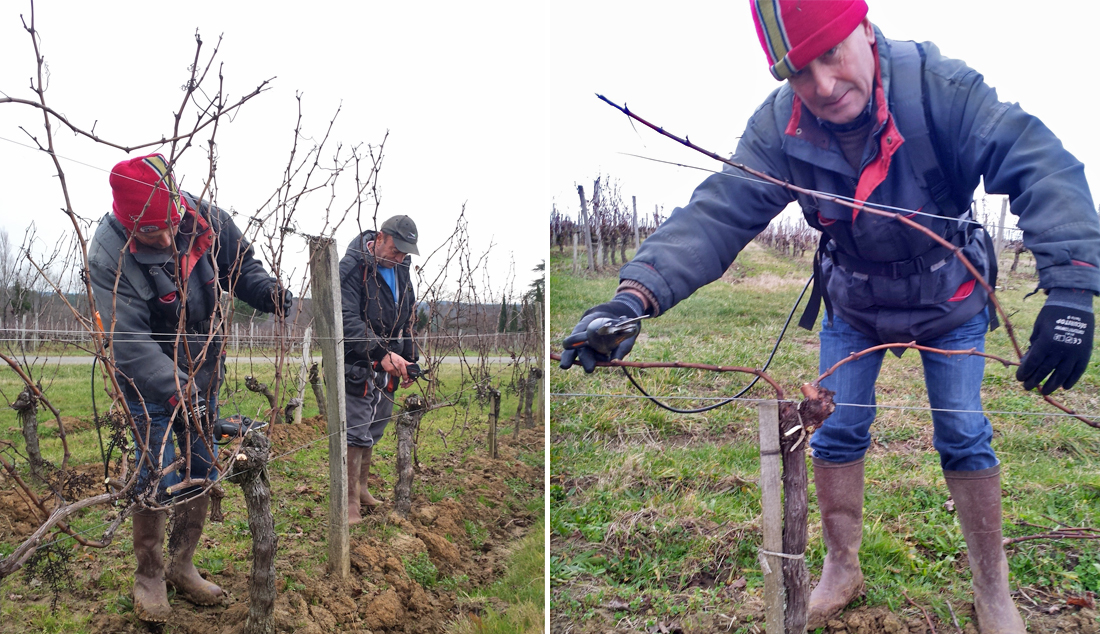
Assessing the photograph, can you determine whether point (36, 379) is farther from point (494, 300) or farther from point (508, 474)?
point (494, 300)

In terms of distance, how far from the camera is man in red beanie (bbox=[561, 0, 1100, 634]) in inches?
58.1

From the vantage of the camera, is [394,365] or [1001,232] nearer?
[1001,232]

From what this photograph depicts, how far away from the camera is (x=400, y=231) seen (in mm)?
3277

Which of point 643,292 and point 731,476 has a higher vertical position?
point 643,292

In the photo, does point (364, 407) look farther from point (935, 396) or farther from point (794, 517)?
point (935, 396)

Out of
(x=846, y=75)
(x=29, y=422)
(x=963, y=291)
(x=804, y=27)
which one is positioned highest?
(x=804, y=27)

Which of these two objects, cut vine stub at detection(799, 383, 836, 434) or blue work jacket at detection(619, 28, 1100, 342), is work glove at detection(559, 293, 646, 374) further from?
cut vine stub at detection(799, 383, 836, 434)

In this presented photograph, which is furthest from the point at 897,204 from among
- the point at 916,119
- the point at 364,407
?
the point at 364,407

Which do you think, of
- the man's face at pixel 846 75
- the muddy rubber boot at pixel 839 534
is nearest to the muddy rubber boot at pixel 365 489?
the muddy rubber boot at pixel 839 534

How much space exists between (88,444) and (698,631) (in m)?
3.18

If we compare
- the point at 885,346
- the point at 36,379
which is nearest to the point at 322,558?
the point at 36,379

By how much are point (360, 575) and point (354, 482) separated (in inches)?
26.9

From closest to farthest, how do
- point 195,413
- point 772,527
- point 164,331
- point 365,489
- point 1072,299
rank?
point 1072,299
point 772,527
point 195,413
point 164,331
point 365,489

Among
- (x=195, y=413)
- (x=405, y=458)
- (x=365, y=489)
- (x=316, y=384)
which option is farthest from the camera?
(x=316, y=384)
